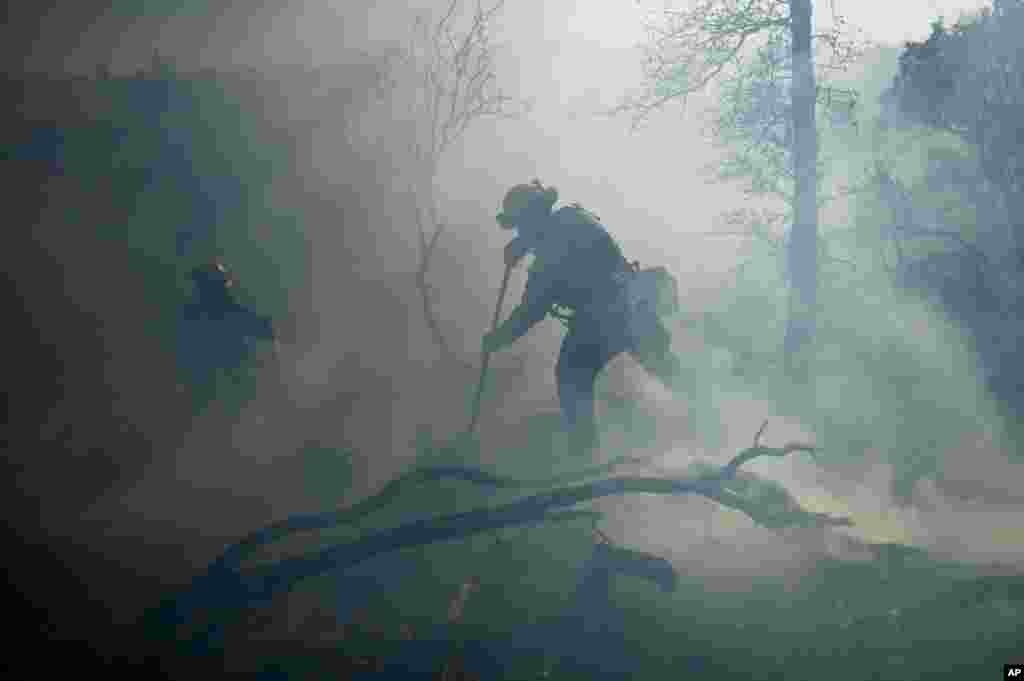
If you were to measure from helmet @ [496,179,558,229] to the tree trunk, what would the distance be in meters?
4.38

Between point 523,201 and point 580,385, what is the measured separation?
1.47 metres

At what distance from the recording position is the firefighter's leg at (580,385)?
5609mm

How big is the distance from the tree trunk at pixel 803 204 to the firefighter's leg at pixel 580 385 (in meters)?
4.54

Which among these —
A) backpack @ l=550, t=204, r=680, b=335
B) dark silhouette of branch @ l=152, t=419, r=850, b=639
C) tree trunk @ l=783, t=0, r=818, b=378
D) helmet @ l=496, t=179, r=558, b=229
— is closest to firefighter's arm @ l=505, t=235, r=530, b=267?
helmet @ l=496, t=179, r=558, b=229

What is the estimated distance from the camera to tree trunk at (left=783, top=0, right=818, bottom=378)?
8.30 meters

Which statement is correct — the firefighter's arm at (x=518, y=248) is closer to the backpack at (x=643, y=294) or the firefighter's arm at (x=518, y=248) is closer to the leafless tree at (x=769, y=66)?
the backpack at (x=643, y=294)

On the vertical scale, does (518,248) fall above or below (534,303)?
above

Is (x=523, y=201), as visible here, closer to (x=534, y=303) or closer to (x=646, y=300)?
(x=534, y=303)

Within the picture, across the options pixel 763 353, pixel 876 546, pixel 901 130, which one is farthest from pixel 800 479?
pixel 901 130

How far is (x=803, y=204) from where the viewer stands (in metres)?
8.89

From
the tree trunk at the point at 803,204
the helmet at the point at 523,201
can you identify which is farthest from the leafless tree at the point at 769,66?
the helmet at the point at 523,201

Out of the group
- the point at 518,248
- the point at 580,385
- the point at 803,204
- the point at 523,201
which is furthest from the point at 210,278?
the point at 803,204

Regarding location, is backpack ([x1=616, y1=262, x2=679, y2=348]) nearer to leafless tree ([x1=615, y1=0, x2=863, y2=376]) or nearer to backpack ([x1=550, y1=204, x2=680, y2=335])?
backpack ([x1=550, y1=204, x2=680, y2=335])

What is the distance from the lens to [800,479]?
6.85 meters
